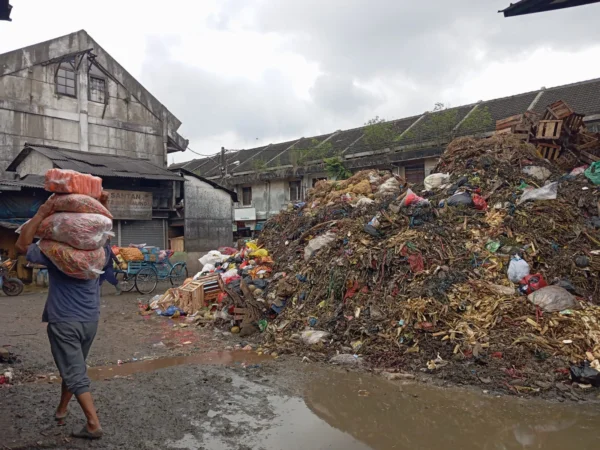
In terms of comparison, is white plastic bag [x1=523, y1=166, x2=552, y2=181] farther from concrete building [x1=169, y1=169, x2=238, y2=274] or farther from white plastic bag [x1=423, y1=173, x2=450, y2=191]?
concrete building [x1=169, y1=169, x2=238, y2=274]

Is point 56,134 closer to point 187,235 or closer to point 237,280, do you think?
point 187,235

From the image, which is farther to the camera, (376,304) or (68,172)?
(376,304)

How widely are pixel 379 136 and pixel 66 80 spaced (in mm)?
13206

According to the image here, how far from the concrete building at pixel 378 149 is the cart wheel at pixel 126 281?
11047 millimetres

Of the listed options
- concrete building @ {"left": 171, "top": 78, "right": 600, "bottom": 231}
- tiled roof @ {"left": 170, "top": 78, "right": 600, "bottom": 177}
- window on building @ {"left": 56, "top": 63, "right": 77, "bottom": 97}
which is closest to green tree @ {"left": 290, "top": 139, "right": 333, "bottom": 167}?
concrete building @ {"left": 171, "top": 78, "right": 600, "bottom": 231}

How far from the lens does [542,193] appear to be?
24.2 ft

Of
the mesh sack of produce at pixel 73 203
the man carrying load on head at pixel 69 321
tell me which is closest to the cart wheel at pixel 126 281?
the man carrying load on head at pixel 69 321

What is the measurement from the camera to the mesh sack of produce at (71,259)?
10.8 feet

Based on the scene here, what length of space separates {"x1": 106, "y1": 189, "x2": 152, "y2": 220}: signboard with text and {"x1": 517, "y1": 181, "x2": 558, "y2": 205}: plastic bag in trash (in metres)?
13.0

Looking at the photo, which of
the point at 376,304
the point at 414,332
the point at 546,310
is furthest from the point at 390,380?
the point at 546,310

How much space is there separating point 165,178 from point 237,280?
956 cm

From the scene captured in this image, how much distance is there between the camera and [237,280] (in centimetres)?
899

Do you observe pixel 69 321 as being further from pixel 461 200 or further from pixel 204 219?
pixel 204 219

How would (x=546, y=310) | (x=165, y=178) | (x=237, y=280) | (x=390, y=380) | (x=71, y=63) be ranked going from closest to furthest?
1. (x=390, y=380)
2. (x=546, y=310)
3. (x=237, y=280)
4. (x=165, y=178)
5. (x=71, y=63)
